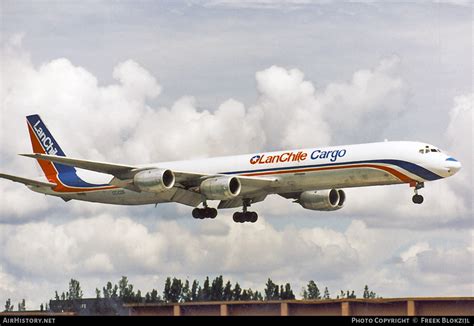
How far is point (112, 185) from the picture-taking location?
75.7 metres

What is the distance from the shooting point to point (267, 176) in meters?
72.3

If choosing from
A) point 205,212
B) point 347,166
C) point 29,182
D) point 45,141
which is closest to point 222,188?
point 205,212

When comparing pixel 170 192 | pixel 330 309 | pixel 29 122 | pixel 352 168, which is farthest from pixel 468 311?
pixel 29 122

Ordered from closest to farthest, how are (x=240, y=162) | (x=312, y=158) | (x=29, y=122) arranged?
(x=312, y=158) → (x=240, y=162) → (x=29, y=122)

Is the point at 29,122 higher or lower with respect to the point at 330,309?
higher

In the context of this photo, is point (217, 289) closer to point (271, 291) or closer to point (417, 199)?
point (271, 291)

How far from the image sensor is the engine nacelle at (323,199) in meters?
77.6

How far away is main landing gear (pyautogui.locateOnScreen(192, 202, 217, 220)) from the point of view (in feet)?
252

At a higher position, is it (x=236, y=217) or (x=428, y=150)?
(x=428, y=150)

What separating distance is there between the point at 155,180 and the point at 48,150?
70.9 ft

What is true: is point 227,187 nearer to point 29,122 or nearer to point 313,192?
point 313,192

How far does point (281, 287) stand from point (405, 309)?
926 centimetres

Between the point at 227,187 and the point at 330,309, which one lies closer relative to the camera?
the point at 330,309

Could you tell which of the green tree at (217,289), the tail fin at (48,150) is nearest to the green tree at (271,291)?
the green tree at (217,289)
